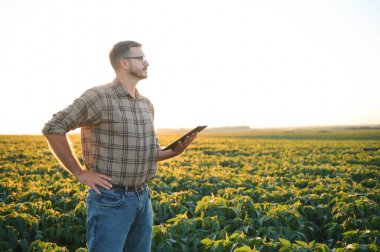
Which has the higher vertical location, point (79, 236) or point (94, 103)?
point (94, 103)

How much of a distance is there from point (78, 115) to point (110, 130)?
32 centimetres

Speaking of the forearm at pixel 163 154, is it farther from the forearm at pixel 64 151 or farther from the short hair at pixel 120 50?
the short hair at pixel 120 50

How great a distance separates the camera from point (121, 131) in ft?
8.98

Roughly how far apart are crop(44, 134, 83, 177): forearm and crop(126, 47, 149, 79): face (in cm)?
94

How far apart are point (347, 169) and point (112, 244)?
12255mm

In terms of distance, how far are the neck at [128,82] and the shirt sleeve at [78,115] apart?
354mm

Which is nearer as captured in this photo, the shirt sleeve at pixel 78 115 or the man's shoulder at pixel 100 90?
the shirt sleeve at pixel 78 115

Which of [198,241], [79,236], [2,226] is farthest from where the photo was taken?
[79,236]

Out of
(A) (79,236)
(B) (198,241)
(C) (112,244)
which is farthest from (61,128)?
(A) (79,236)

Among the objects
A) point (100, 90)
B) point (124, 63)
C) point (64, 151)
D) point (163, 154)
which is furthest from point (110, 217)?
point (124, 63)

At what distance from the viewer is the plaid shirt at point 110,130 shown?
254 cm

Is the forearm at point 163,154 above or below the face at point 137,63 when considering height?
below

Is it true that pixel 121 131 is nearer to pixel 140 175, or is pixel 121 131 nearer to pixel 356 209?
pixel 140 175

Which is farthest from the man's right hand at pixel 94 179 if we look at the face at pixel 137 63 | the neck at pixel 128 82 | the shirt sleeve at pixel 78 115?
the face at pixel 137 63
